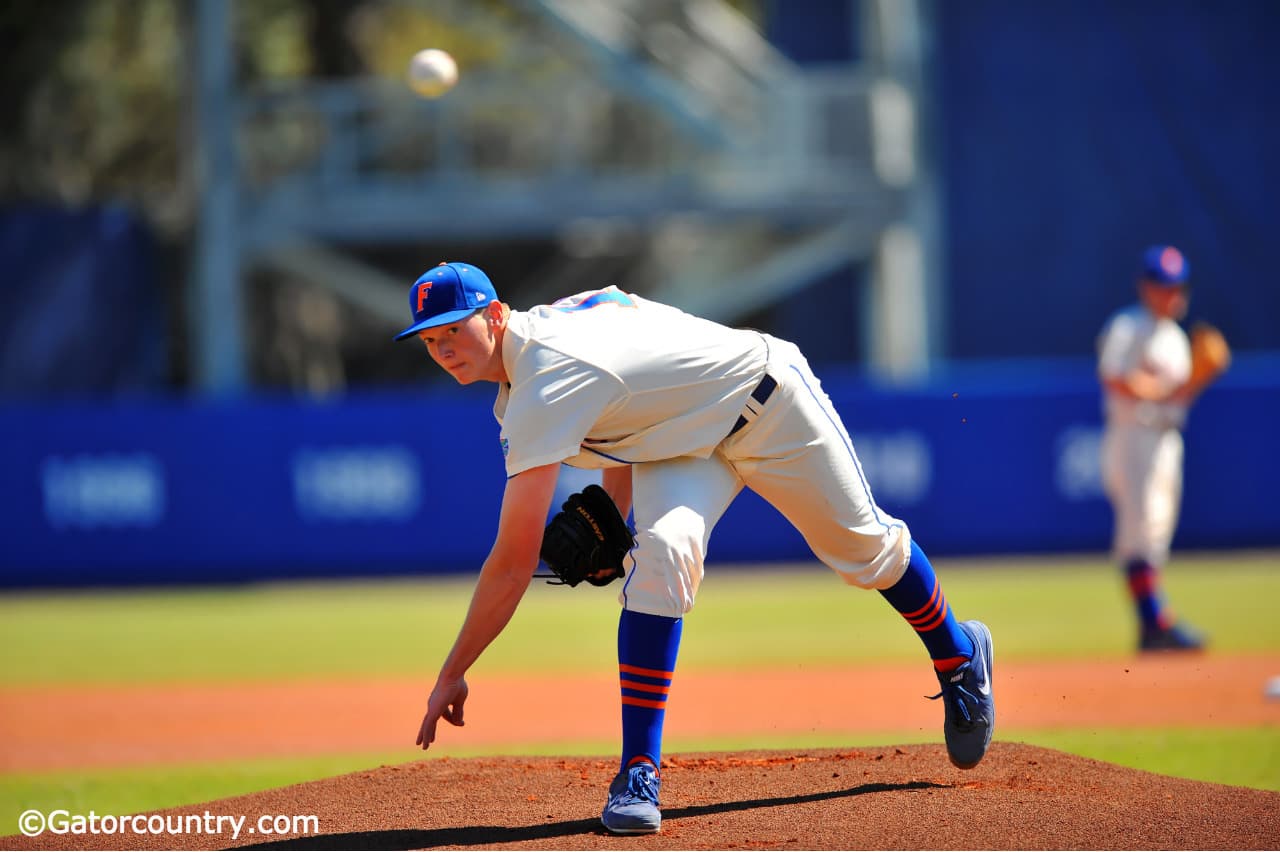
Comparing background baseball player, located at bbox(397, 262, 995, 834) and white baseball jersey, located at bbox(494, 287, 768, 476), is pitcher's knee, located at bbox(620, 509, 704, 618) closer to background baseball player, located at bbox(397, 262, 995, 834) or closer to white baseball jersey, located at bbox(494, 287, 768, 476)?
background baseball player, located at bbox(397, 262, 995, 834)

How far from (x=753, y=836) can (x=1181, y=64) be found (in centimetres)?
1655

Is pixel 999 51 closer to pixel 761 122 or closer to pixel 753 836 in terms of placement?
pixel 761 122

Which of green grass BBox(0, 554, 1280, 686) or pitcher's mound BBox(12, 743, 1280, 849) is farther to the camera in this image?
green grass BBox(0, 554, 1280, 686)

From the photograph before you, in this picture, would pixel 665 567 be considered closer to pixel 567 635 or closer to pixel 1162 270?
pixel 1162 270

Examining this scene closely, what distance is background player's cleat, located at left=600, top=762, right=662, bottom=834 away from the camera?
14.9ft

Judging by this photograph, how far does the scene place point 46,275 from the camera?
1786cm

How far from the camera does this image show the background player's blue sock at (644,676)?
462cm

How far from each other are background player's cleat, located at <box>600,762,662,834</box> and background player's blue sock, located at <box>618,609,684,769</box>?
0.13 ft

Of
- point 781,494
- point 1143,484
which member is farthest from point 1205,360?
point 781,494

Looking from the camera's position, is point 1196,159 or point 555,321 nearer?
point 555,321

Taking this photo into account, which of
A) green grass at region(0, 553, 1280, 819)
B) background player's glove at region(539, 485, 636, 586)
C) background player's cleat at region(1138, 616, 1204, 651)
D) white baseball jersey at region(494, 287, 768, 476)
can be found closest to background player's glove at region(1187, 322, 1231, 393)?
background player's cleat at region(1138, 616, 1204, 651)

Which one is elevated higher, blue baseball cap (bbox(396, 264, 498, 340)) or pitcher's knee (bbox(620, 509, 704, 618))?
blue baseball cap (bbox(396, 264, 498, 340))

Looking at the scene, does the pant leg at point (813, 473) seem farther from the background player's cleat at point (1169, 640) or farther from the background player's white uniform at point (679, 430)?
the background player's cleat at point (1169, 640)

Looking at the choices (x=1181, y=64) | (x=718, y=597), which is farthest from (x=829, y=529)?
(x=1181, y=64)
